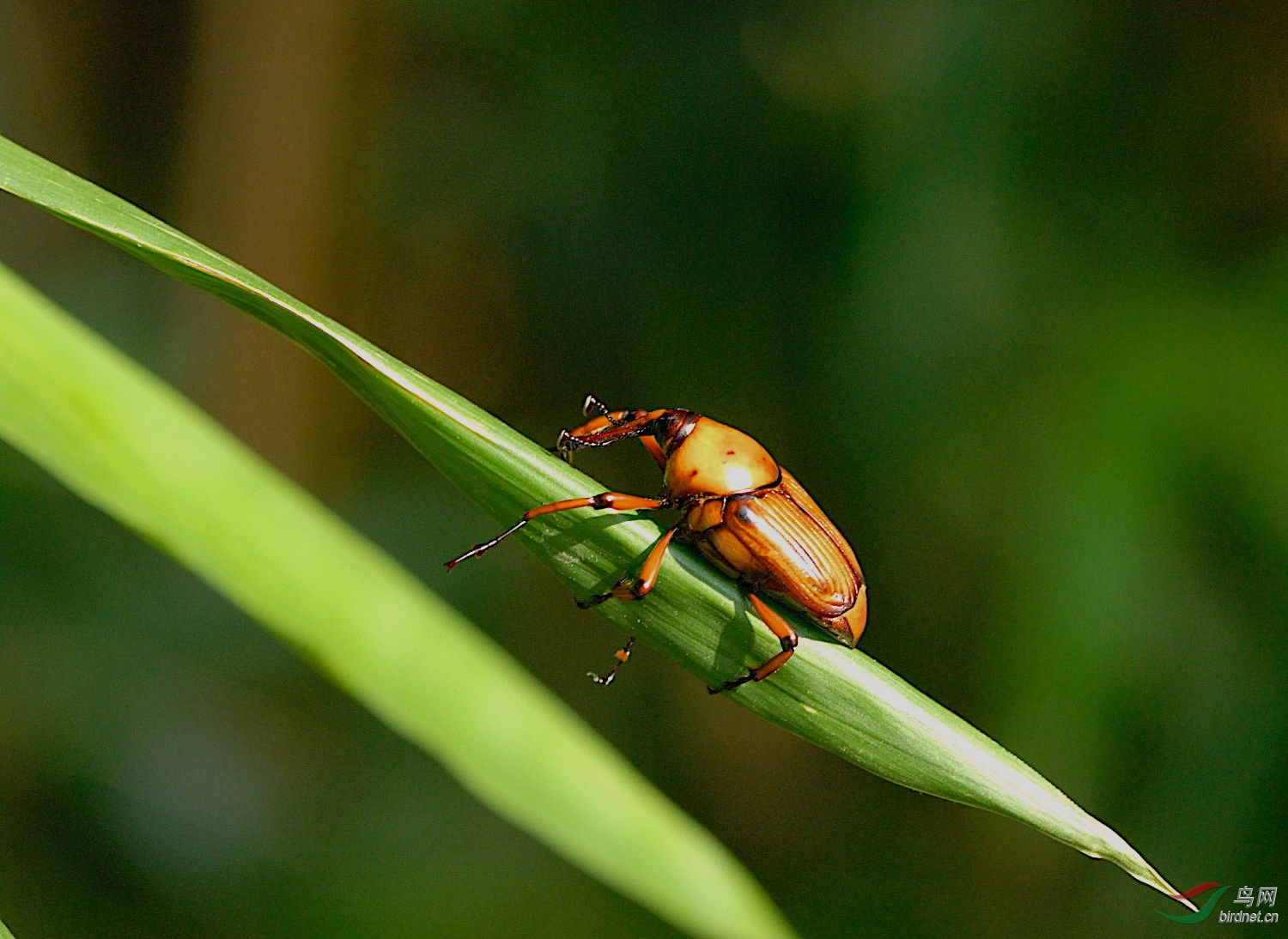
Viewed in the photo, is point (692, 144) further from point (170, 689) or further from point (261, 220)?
point (170, 689)

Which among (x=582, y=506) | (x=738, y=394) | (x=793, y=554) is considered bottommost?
(x=738, y=394)

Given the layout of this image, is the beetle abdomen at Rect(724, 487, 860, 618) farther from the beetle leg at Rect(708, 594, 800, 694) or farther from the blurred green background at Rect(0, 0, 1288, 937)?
the blurred green background at Rect(0, 0, 1288, 937)

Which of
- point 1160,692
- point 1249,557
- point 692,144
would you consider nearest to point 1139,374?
point 1249,557

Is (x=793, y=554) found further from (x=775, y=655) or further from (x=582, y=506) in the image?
(x=582, y=506)

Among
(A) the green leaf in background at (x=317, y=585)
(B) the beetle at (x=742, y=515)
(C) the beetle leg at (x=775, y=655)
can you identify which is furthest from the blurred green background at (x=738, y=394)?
(A) the green leaf in background at (x=317, y=585)

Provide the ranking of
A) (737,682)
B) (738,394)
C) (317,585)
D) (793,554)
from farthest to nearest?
(738,394) → (793,554) → (737,682) → (317,585)

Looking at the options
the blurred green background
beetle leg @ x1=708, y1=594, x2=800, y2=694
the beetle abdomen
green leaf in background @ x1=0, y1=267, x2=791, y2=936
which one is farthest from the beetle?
the blurred green background

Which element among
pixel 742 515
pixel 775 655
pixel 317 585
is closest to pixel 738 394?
pixel 742 515
